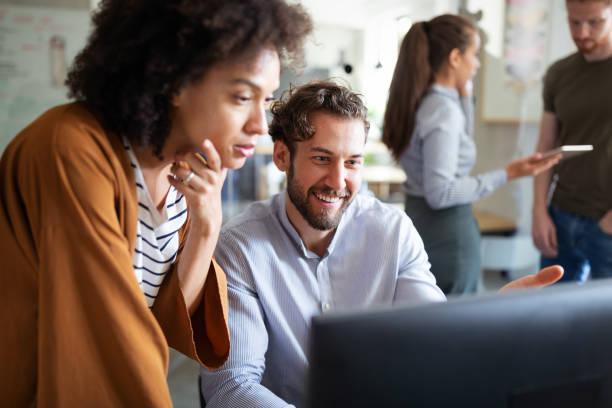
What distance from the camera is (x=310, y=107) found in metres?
1.25

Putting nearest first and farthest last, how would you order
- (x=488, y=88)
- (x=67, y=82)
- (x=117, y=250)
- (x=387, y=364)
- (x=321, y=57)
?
(x=387, y=364) → (x=117, y=250) → (x=67, y=82) → (x=321, y=57) → (x=488, y=88)

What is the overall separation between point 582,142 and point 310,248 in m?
1.33

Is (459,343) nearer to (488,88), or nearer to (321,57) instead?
(321,57)

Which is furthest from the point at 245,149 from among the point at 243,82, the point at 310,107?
the point at 310,107

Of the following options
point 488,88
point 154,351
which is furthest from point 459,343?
point 488,88

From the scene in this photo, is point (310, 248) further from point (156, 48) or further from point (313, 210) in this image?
point (156, 48)

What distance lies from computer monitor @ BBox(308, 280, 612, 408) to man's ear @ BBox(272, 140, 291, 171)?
89cm

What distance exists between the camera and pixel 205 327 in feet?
A: 3.30

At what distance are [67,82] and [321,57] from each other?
2.49 m

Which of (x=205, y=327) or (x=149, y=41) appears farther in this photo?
(x=205, y=327)

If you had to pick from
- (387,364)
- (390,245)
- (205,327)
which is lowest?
(205,327)

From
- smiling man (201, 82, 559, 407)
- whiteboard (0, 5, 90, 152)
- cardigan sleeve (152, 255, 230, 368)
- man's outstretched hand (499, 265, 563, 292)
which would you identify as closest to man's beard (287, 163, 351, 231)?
smiling man (201, 82, 559, 407)

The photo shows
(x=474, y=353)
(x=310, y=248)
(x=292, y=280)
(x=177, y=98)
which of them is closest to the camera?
(x=474, y=353)

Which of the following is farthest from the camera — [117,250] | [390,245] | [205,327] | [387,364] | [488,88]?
[488,88]
